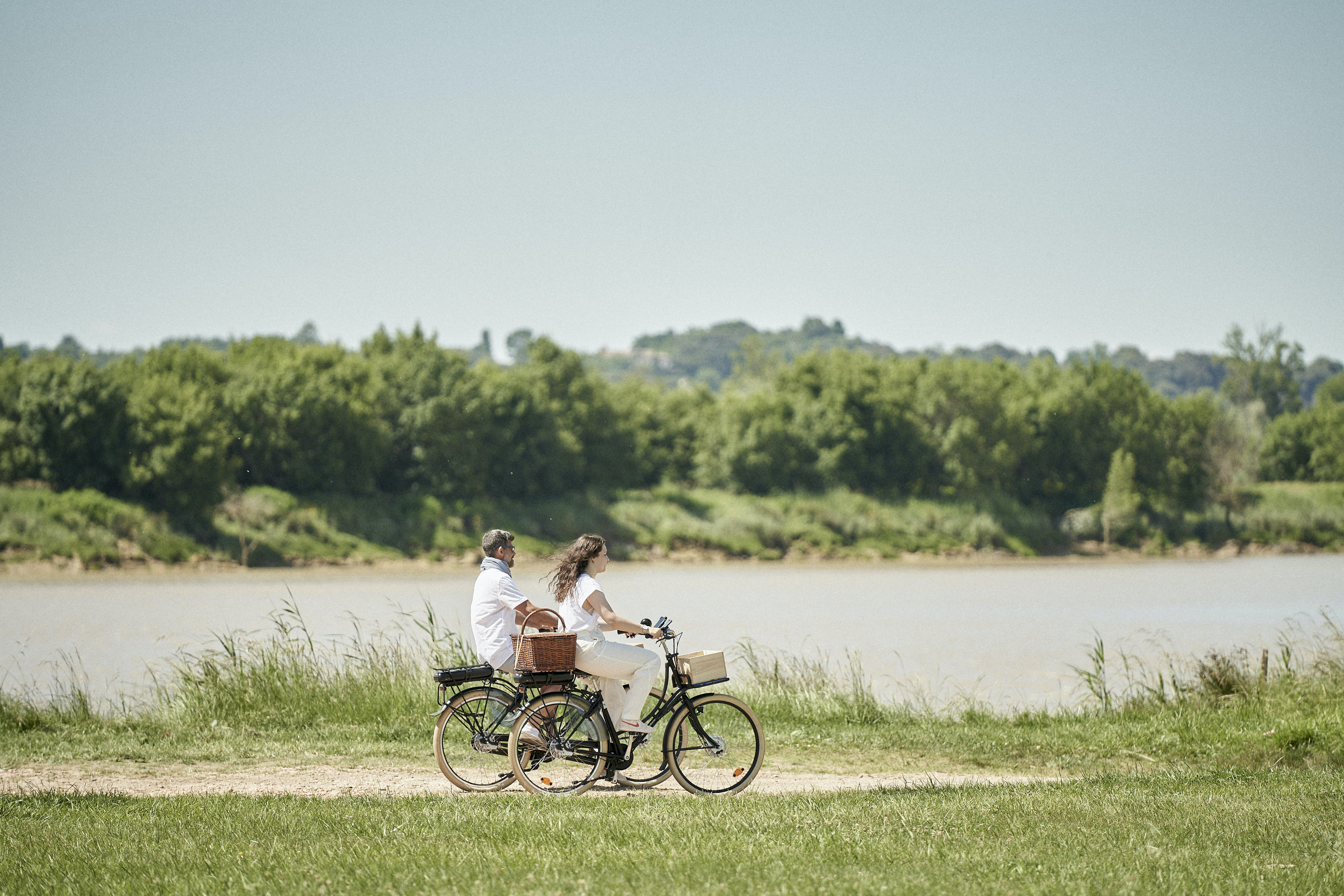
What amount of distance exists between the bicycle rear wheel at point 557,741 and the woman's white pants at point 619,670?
167mm

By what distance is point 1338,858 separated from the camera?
742 cm

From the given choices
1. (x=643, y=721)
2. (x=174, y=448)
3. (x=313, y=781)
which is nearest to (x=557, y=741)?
(x=643, y=721)

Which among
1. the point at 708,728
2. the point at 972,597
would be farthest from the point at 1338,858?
the point at 972,597

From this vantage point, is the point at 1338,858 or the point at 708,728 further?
the point at 708,728

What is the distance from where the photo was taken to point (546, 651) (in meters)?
9.24

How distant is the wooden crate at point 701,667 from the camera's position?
966 cm

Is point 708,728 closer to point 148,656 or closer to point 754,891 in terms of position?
point 754,891

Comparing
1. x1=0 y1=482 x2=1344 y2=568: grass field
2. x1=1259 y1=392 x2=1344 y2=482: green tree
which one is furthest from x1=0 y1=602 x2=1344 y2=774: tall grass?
x1=1259 y1=392 x2=1344 y2=482: green tree

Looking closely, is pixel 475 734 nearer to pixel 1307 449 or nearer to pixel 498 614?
pixel 498 614

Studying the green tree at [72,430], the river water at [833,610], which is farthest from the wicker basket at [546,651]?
the green tree at [72,430]

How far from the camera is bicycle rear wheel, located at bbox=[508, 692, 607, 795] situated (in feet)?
31.4

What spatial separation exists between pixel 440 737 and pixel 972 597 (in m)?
38.5

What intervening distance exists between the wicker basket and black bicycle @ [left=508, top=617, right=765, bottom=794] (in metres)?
0.21

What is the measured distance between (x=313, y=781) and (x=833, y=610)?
100ft
